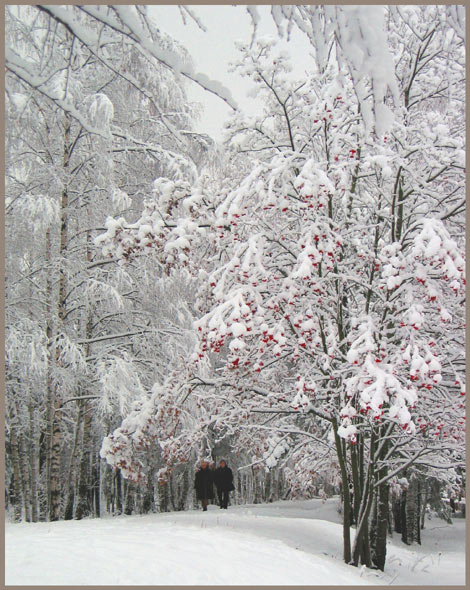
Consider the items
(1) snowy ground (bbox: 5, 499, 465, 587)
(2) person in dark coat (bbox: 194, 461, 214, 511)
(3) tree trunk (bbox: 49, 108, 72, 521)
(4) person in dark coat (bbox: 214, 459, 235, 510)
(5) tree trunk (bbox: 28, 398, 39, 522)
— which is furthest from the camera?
(5) tree trunk (bbox: 28, 398, 39, 522)

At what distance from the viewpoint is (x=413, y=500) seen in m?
16.7

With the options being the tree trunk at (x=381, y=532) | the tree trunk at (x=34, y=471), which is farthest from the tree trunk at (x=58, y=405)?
the tree trunk at (x=381, y=532)

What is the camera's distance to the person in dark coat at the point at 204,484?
10977mm

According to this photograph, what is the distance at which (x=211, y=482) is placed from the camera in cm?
1138

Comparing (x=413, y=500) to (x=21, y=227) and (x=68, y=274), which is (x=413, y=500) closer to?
(x=68, y=274)

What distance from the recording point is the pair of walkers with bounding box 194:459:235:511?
36.1 ft

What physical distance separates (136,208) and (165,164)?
3.54 feet

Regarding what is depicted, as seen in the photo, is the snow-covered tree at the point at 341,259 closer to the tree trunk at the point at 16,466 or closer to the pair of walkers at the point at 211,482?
the pair of walkers at the point at 211,482

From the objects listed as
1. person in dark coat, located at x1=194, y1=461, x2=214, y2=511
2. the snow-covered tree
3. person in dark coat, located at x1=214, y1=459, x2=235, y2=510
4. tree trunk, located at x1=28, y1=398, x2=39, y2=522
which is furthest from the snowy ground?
tree trunk, located at x1=28, y1=398, x2=39, y2=522

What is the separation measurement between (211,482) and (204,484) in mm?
377

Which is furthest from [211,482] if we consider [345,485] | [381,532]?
[345,485]

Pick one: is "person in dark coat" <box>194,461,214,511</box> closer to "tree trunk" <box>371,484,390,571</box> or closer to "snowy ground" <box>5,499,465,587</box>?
"snowy ground" <box>5,499,465,587</box>

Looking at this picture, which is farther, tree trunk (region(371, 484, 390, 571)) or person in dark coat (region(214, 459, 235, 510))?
person in dark coat (region(214, 459, 235, 510))

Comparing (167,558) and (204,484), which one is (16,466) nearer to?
(204,484)
